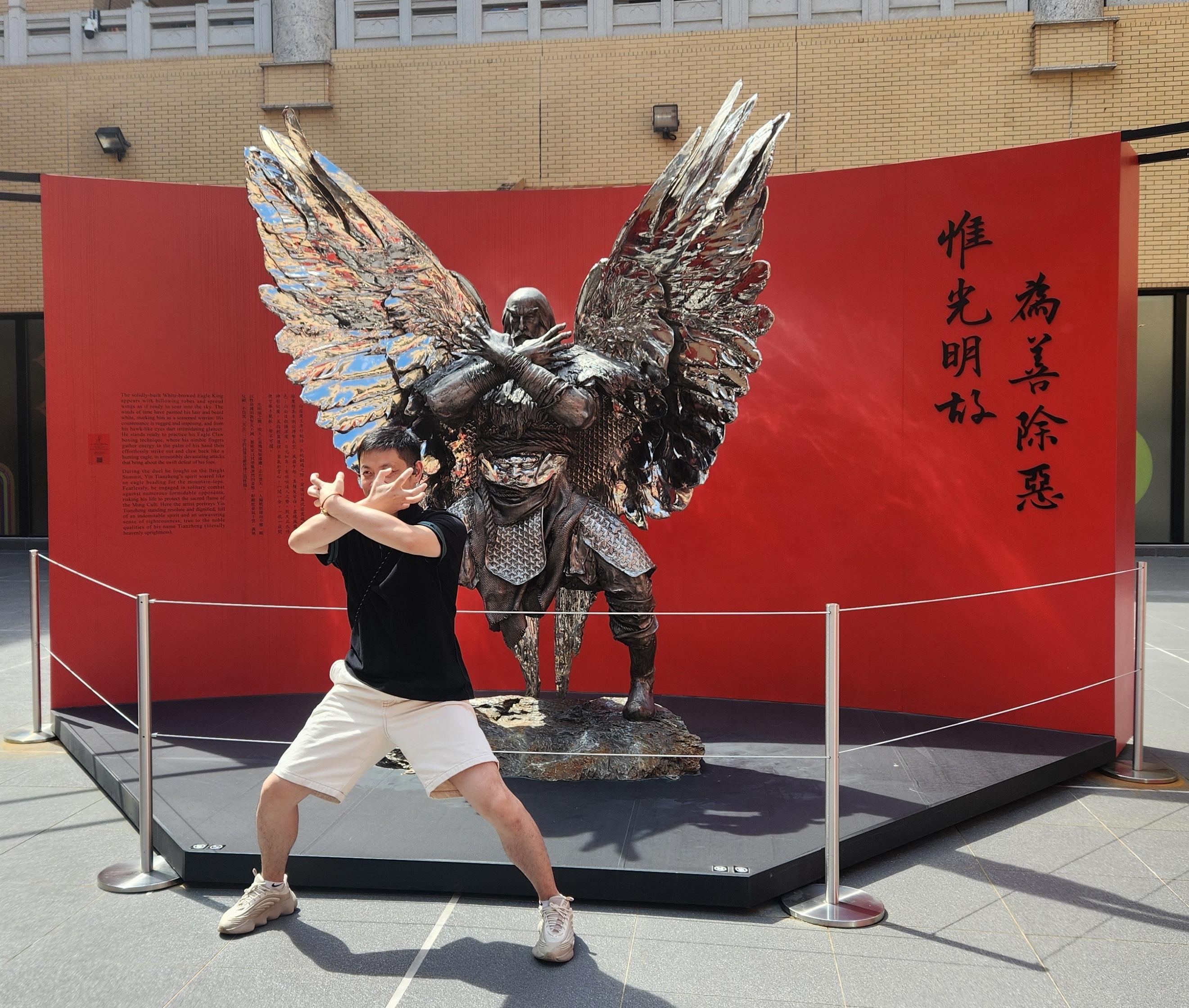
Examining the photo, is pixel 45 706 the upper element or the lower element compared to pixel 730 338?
lower

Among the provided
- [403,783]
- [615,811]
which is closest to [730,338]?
[615,811]

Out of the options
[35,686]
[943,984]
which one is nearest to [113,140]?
[35,686]

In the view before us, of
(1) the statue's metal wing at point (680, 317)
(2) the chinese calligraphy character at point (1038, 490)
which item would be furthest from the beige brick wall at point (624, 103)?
(1) the statue's metal wing at point (680, 317)

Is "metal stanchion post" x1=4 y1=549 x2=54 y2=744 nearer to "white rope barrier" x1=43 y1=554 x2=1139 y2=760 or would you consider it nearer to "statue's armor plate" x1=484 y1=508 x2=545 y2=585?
"white rope barrier" x1=43 y1=554 x2=1139 y2=760

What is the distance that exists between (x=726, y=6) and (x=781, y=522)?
7.89 meters

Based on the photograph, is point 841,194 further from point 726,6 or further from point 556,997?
point 726,6

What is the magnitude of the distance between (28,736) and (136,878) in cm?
211

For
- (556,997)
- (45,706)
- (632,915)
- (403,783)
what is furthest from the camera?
(45,706)

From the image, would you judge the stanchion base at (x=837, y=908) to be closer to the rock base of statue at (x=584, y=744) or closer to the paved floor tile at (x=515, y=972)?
the paved floor tile at (x=515, y=972)

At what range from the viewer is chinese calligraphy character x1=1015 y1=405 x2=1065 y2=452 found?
15.3 feet

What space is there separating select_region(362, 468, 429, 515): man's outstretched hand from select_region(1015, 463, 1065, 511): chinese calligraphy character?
3371 millimetres

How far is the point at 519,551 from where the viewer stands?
13.1 feet

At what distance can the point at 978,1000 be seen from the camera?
7.77 feet

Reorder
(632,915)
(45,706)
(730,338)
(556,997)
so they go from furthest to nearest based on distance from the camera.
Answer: (45,706) → (730,338) → (632,915) → (556,997)
